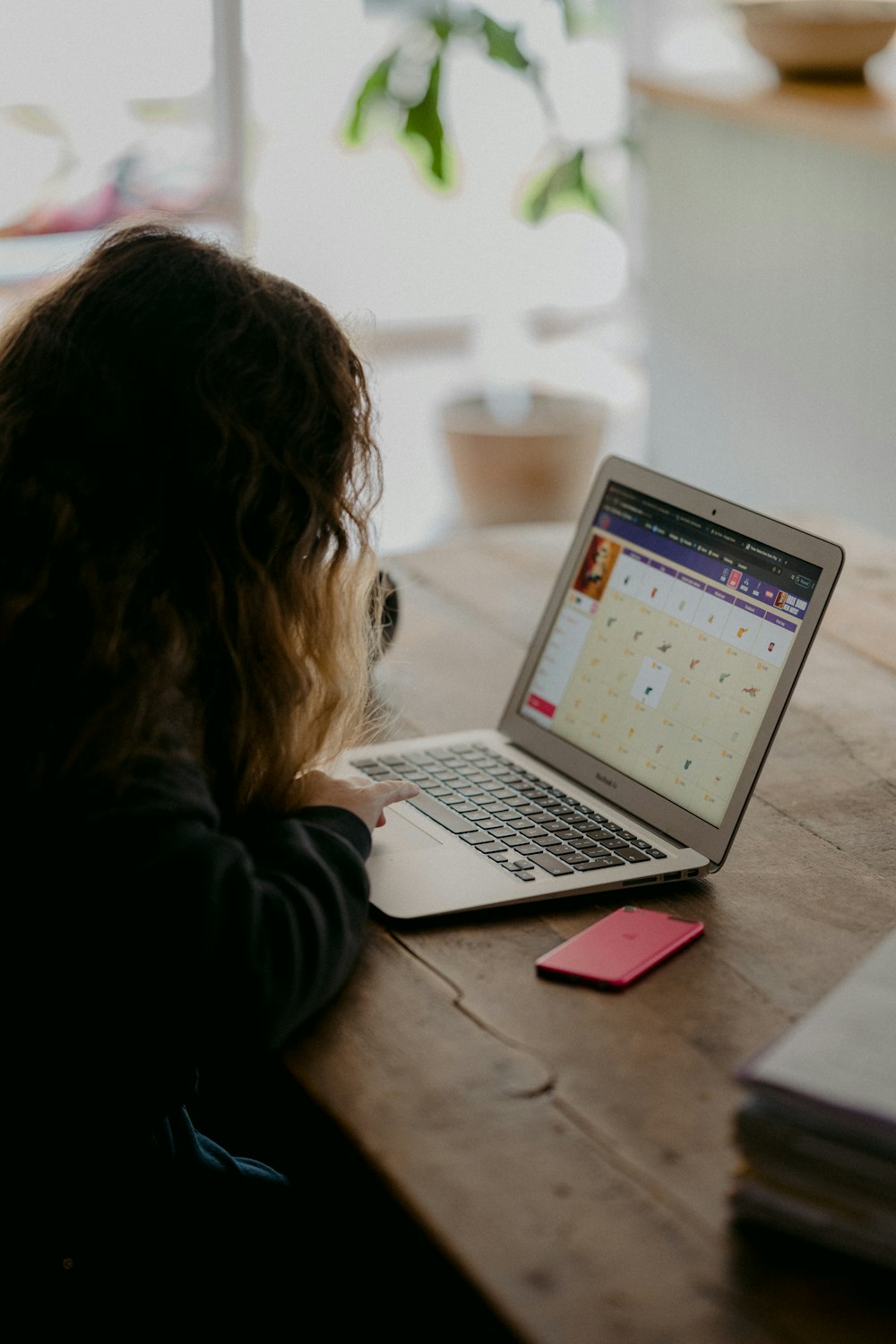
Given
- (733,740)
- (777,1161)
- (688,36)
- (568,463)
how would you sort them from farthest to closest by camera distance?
(688,36), (568,463), (733,740), (777,1161)

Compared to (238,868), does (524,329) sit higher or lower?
higher

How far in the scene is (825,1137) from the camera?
71 centimetres

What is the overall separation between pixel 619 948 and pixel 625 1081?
145 mm

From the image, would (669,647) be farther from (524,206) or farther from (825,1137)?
(524,206)

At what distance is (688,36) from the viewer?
435 cm

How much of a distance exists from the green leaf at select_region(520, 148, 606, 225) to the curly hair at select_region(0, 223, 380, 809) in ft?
7.56

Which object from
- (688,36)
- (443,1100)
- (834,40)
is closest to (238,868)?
(443,1100)

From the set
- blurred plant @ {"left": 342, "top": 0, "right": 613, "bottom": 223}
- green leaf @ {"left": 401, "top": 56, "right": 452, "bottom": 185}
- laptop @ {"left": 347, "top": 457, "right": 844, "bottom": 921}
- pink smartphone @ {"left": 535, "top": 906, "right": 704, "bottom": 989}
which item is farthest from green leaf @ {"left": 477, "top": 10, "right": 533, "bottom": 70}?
pink smartphone @ {"left": 535, "top": 906, "right": 704, "bottom": 989}

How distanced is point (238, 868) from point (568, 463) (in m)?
2.68

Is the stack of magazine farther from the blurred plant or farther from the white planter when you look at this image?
the white planter

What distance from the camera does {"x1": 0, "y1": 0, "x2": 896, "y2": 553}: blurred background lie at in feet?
8.99

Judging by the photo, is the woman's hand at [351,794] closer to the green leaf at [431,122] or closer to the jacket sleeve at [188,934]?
the jacket sleeve at [188,934]

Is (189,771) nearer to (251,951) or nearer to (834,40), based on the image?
(251,951)

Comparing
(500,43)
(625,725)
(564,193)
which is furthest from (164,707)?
(564,193)
